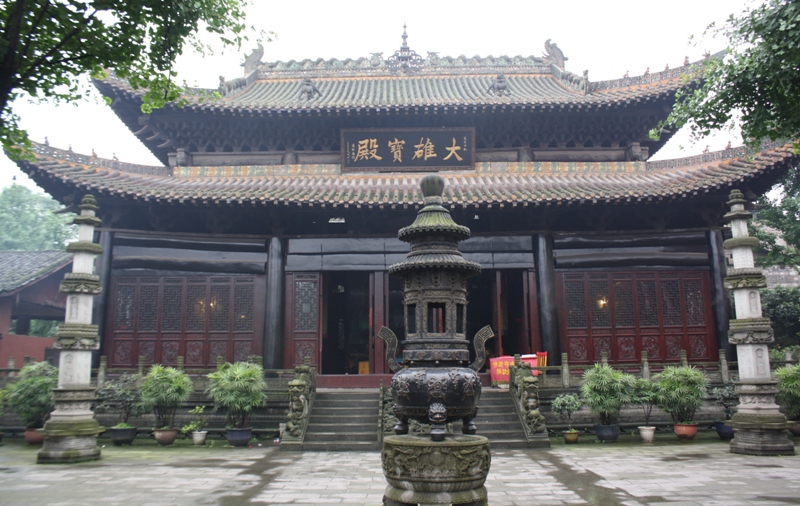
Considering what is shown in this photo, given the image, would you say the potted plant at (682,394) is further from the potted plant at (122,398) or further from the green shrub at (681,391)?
the potted plant at (122,398)

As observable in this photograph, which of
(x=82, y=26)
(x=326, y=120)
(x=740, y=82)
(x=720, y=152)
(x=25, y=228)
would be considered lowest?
(x=740, y=82)

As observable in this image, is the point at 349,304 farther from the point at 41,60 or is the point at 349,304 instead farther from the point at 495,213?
the point at 41,60

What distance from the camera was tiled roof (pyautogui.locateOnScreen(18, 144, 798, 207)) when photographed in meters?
11.4

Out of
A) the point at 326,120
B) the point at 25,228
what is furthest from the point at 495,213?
the point at 25,228

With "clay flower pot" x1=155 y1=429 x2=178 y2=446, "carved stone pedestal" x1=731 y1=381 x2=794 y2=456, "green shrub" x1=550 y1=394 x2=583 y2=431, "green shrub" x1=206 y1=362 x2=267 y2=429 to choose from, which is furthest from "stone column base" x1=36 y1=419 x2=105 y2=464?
"carved stone pedestal" x1=731 y1=381 x2=794 y2=456

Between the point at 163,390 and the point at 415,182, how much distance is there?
283 inches

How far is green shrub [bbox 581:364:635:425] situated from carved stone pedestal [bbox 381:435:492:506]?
556 centimetres

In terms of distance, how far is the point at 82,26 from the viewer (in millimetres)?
5949

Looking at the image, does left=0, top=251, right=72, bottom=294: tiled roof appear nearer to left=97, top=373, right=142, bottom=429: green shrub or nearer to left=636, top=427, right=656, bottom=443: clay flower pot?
left=97, top=373, right=142, bottom=429: green shrub

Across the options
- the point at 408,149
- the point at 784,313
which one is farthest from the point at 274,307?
the point at 784,313

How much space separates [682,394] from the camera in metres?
9.98

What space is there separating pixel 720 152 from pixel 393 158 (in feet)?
24.8

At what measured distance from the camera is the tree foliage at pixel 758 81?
18.6 feet

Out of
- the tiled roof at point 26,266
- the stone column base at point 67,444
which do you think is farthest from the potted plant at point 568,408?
the tiled roof at point 26,266
